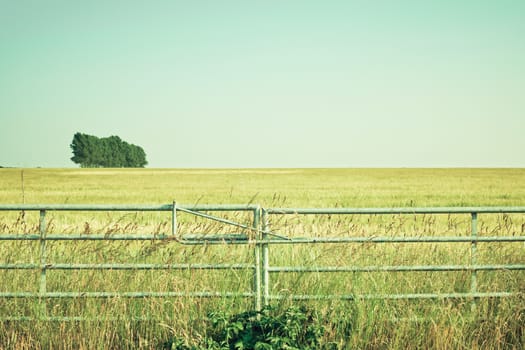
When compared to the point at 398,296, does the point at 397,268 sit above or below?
above

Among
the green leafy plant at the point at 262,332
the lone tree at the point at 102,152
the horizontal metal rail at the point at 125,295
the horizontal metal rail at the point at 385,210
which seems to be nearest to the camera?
the green leafy plant at the point at 262,332

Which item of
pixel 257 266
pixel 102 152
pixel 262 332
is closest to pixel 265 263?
pixel 257 266

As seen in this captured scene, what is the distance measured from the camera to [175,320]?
4605 mm

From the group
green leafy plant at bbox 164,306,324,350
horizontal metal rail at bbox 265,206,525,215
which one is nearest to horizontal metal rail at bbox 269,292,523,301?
green leafy plant at bbox 164,306,324,350

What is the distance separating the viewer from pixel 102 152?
5458 inches

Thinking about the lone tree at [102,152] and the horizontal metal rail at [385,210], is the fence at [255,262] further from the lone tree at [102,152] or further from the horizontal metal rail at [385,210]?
the lone tree at [102,152]

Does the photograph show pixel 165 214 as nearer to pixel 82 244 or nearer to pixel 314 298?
pixel 82 244

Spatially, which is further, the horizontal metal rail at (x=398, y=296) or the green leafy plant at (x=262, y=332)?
the horizontal metal rail at (x=398, y=296)

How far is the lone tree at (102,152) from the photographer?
136 meters

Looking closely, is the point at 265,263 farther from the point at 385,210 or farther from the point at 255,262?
the point at 385,210

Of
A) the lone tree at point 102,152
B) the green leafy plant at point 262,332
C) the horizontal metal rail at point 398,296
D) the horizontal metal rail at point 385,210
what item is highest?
the lone tree at point 102,152

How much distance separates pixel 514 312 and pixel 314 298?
194cm

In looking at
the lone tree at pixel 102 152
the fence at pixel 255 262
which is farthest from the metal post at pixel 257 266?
the lone tree at pixel 102 152

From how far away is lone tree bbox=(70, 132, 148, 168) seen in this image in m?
136
